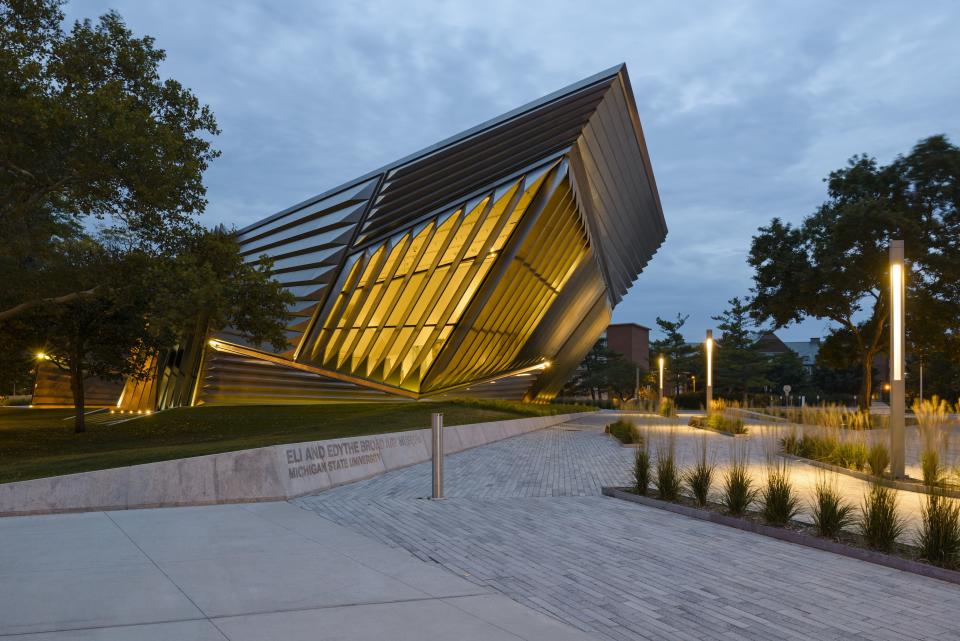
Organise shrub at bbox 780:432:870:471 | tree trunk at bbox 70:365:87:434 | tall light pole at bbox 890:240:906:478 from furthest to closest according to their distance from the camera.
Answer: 1. tree trunk at bbox 70:365:87:434
2. shrub at bbox 780:432:870:471
3. tall light pole at bbox 890:240:906:478

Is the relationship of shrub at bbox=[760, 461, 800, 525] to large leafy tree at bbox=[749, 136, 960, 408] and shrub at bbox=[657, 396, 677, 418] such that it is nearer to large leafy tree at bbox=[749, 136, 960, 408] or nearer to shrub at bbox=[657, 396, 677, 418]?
shrub at bbox=[657, 396, 677, 418]

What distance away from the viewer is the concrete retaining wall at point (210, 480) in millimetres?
8109

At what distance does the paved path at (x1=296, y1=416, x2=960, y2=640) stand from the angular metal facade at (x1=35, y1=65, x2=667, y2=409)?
12.0 m

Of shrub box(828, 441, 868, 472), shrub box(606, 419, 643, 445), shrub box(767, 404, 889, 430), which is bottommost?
shrub box(606, 419, 643, 445)

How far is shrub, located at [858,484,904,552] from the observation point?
6.25 metres

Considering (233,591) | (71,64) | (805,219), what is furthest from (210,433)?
(805,219)

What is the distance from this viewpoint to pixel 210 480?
9.09m

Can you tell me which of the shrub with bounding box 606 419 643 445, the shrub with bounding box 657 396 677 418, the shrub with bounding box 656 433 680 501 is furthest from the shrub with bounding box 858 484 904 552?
the shrub with bounding box 606 419 643 445

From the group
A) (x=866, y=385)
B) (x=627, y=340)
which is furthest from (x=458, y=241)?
(x=627, y=340)

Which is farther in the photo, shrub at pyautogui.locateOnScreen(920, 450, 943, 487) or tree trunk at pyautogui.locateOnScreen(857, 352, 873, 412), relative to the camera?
tree trunk at pyautogui.locateOnScreen(857, 352, 873, 412)

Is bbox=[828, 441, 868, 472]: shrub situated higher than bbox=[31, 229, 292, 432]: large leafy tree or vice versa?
bbox=[31, 229, 292, 432]: large leafy tree

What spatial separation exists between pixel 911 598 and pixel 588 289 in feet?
85.9

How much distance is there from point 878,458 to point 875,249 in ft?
61.3

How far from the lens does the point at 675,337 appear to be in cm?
6781
